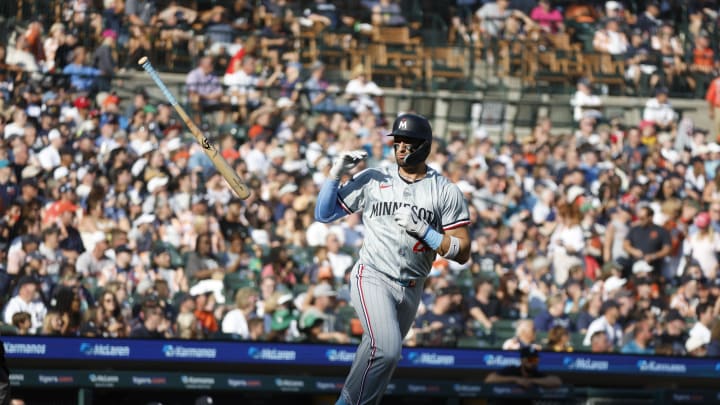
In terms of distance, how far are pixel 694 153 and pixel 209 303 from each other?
8.10 m

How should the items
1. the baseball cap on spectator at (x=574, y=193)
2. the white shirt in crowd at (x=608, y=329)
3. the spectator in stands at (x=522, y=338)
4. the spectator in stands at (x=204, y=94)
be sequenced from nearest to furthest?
the spectator in stands at (x=522, y=338), the white shirt in crowd at (x=608, y=329), the spectator in stands at (x=204, y=94), the baseball cap on spectator at (x=574, y=193)

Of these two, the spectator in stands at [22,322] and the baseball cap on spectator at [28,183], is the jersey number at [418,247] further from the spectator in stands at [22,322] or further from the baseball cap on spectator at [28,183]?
the baseball cap on spectator at [28,183]

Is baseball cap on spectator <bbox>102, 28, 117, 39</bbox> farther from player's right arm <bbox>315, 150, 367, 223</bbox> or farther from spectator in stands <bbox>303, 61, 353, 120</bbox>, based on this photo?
player's right arm <bbox>315, 150, 367, 223</bbox>

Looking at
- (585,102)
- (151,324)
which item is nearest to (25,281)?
(151,324)

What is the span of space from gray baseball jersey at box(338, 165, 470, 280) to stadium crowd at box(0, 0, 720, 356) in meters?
5.36

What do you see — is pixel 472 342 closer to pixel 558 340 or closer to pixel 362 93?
pixel 558 340

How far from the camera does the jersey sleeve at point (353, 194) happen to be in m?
7.47

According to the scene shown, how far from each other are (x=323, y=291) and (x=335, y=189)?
614cm

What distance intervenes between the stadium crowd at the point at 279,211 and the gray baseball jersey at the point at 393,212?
211 inches

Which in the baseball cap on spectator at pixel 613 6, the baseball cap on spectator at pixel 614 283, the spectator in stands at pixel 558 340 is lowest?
the spectator in stands at pixel 558 340

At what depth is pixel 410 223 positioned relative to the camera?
23.2 feet

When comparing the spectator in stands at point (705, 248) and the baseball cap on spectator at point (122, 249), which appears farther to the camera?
the spectator in stands at point (705, 248)

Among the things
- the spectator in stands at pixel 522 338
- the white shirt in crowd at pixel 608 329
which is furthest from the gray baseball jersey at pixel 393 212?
the white shirt in crowd at pixel 608 329

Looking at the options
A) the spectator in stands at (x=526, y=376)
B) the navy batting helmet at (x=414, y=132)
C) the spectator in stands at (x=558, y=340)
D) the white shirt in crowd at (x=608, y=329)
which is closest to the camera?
the navy batting helmet at (x=414, y=132)
